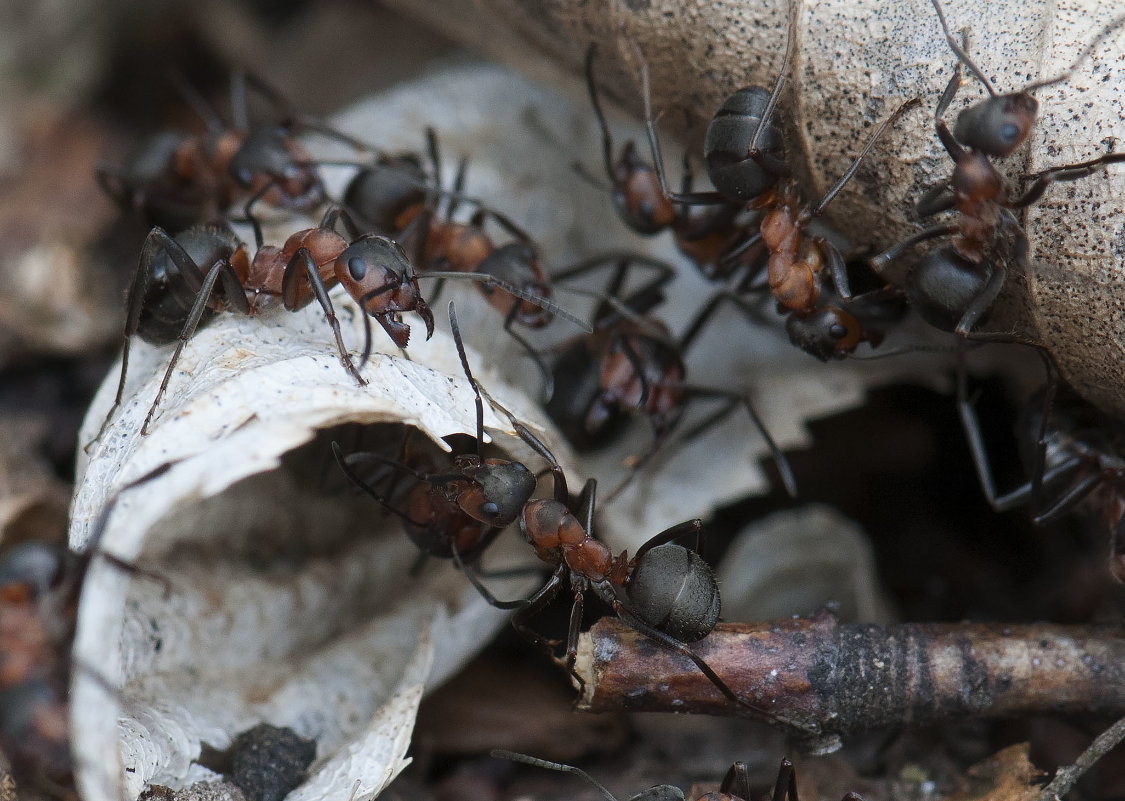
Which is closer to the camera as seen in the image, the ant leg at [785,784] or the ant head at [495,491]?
the ant leg at [785,784]

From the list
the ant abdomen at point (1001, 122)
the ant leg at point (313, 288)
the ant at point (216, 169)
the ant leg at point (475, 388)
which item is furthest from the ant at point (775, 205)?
the ant at point (216, 169)

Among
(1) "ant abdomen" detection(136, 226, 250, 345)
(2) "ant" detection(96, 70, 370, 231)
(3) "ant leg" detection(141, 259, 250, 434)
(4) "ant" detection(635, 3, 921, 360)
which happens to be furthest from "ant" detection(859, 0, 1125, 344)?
(2) "ant" detection(96, 70, 370, 231)

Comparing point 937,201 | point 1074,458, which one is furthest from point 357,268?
point 1074,458

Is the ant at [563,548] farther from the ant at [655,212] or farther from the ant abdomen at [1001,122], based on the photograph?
the ant abdomen at [1001,122]

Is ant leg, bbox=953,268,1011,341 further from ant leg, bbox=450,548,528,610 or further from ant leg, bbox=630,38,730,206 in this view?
ant leg, bbox=450,548,528,610

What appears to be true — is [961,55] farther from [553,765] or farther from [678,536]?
[553,765]

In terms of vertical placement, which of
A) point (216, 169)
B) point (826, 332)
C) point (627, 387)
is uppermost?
point (826, 332)
